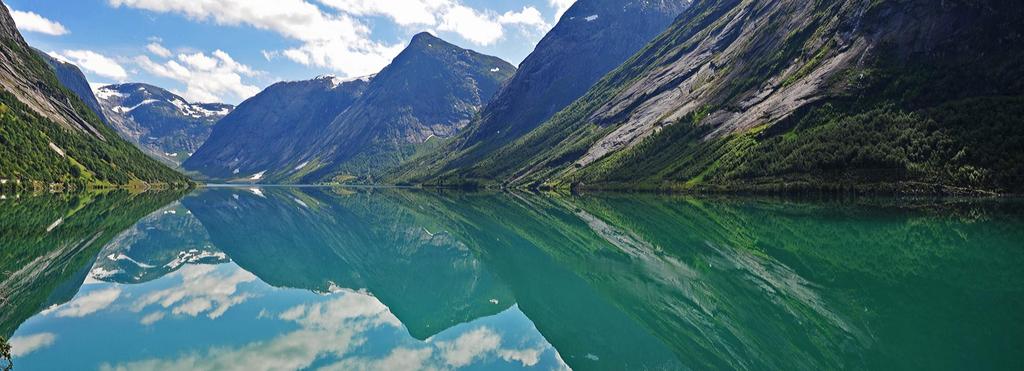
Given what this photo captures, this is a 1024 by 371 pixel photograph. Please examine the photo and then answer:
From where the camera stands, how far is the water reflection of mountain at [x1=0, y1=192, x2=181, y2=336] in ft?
93.3

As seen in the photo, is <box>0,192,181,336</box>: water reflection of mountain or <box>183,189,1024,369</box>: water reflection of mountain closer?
<box>183,189,1024,369</box>: water reflection of mountain

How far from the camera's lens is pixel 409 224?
8738 cm

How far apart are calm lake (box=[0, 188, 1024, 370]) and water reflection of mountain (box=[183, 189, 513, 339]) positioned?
33 cm

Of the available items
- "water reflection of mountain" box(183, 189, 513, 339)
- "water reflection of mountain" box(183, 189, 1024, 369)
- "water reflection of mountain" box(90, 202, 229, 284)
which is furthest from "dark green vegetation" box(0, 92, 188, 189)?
"water reflection of mountain" box(183, 189, 1024, 369)

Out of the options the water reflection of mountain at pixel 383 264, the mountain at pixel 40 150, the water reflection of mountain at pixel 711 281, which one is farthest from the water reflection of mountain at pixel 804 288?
the mountain at pixel 40 150

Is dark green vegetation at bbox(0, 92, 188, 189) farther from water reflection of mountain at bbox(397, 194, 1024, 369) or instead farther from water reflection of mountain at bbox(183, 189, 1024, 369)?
water reflection of mountain at bbox(397, 194, 1024, 369)

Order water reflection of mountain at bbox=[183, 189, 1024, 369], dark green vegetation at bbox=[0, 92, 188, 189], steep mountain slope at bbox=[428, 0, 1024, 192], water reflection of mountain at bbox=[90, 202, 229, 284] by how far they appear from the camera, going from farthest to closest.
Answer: dark green vegetation at bbox=[0, 92, 188, 189], steep mountain slope at bbox=[428, 0, 1024, 192], water reflection of mountain at bbox=[90, 202, 229, 284], water reflection of mountain at bbox=[183, 189, 1024, 369]

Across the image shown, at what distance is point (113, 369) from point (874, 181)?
126751 mm

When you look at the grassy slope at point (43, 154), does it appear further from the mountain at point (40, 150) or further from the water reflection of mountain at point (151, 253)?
the water reflection of mountain at point (151, 253)

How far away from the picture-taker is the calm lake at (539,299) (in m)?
20.6

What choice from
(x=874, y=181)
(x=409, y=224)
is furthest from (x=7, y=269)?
(x=874, y=181)

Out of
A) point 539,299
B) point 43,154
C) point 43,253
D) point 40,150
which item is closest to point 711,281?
point 539,299

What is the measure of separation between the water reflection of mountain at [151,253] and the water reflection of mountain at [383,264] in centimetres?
260

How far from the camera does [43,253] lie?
4400 centimetres
